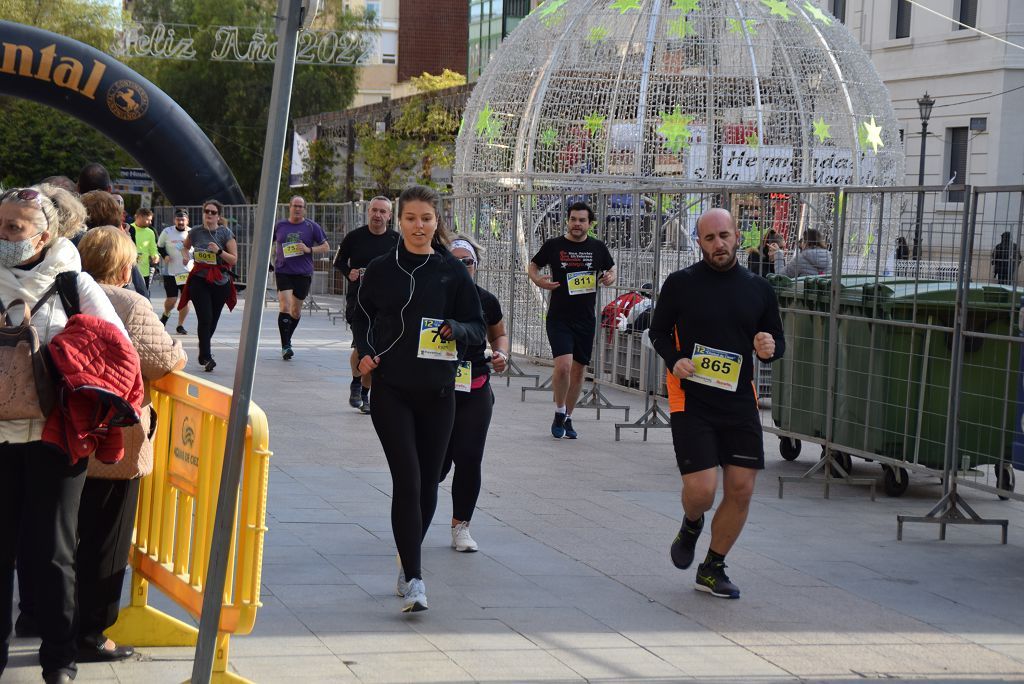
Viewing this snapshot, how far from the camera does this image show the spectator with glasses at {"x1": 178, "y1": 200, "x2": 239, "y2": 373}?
1552cm

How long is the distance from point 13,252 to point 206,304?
35.5ft

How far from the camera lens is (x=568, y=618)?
20.5 ft

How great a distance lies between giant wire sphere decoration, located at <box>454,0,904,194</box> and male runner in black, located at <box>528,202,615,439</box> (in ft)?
18.5

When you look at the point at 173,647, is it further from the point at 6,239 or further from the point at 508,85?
the point at 508,85

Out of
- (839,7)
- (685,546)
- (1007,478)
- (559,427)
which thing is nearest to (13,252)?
(685,546)

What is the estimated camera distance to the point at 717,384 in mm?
6840

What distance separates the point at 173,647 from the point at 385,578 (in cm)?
138

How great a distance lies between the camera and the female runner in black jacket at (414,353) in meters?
6.19

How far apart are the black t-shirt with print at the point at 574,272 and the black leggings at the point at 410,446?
5.60m

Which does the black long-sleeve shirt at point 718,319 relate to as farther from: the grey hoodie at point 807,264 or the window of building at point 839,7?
the window of building at point 839,7

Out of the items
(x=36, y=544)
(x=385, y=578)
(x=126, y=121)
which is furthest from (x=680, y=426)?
(x=126, y=121)

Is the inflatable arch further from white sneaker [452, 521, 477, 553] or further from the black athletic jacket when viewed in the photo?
the black athletic jacket

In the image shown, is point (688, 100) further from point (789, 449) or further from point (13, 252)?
point (13, 252)

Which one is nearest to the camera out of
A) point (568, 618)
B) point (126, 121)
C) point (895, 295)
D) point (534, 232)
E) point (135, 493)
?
point (135, 493)
